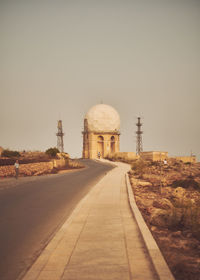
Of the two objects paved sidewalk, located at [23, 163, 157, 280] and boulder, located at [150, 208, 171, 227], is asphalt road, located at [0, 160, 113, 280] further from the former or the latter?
boulder, located at [150, 208, 171, 227]

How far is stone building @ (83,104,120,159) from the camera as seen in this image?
64.8 m

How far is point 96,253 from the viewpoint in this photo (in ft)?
16.8

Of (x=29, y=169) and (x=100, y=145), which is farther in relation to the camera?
(x=100, y=145)

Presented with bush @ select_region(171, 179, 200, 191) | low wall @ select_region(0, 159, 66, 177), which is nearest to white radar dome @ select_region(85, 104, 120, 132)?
low wall @ select_region(0, 159, 66, 177)

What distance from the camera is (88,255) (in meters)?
5.02

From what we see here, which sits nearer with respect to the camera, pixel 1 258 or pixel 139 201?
pixel 1 258

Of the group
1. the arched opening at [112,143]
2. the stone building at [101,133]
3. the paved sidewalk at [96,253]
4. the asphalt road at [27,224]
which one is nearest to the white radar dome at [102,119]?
the stone building at [101,133]

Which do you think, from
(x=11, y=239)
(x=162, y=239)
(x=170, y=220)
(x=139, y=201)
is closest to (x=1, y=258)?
(x=11, y=239)

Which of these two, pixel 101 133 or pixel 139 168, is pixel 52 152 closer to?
pixel 139 168

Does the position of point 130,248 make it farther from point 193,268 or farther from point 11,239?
point 11,239

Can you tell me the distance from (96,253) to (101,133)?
59.9 meters

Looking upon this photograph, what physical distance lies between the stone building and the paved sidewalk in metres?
56.4

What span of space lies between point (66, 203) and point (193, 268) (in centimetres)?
678

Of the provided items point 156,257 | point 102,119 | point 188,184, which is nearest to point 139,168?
point 188,184
